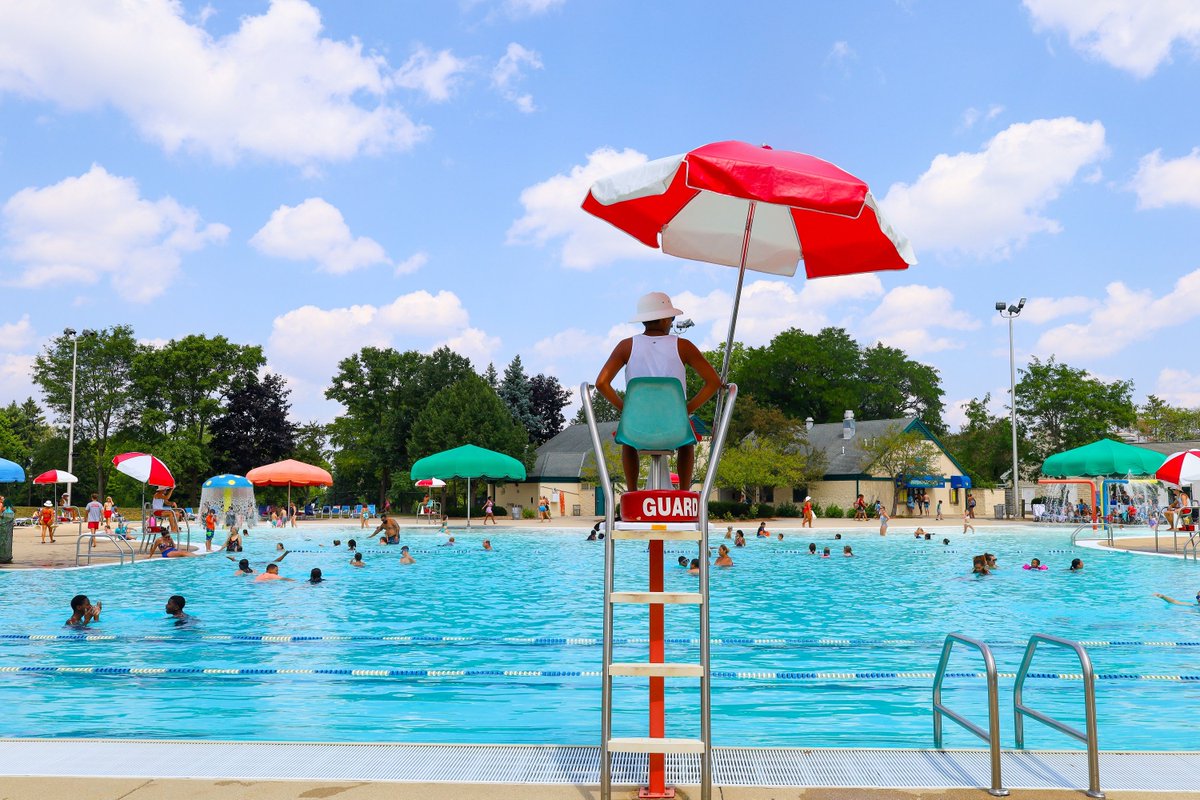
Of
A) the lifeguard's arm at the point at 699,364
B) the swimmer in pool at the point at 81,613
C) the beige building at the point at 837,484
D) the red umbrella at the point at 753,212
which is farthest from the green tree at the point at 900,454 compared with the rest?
the lifeguard's arm at the point at 699,364

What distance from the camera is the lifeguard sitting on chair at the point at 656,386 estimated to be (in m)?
4.68

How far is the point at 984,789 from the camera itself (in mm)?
4441

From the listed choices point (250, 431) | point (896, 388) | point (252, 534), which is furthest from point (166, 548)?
point (896, 388)

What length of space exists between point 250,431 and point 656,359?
64596 mm

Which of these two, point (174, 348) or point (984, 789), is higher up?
point (174, 348)

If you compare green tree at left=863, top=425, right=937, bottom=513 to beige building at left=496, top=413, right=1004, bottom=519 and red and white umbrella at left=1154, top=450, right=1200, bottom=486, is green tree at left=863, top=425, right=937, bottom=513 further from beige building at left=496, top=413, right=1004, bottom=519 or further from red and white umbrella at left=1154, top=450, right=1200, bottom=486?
red and white umbrella at left=1154, top=450, right=1200, bottom=486

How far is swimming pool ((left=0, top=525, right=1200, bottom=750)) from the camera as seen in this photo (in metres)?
8.15

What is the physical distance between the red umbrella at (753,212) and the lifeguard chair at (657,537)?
0.69m

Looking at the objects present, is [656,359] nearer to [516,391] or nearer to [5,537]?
[5,537]

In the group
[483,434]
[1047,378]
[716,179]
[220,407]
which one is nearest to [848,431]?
[1047,378]

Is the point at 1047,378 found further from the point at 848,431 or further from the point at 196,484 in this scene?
the point at 196,484

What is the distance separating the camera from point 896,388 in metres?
88.6

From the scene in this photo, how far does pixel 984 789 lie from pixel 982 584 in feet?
54.6

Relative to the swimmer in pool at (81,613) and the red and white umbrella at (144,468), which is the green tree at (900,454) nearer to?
the red and white umbrella at (144,468)
